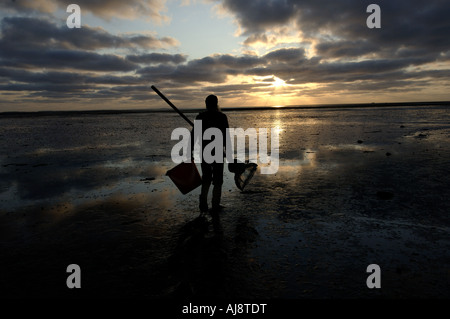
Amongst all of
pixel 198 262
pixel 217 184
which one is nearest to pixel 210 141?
pixel 217 184

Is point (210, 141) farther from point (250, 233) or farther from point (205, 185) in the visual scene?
point (250, 233)

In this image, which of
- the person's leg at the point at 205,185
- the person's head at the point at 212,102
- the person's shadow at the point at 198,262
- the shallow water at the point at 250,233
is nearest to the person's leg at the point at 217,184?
the person's leg at the point at 205,185

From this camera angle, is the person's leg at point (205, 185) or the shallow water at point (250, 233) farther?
the person's leg at point (205, 185)

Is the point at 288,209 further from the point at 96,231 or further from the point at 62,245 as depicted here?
the point at 62,245

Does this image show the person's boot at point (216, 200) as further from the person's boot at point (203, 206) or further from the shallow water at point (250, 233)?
the shallow water at point (250, 233)

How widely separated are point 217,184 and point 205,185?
0.26 metres

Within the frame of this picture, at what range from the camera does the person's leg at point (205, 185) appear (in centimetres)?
600

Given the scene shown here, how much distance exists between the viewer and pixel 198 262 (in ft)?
12.9

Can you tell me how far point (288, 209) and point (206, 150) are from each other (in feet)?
6.83

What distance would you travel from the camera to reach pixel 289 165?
10586 mm

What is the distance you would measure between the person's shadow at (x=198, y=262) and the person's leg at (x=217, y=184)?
26.8 inches

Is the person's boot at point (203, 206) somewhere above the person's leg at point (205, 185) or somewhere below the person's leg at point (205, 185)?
below

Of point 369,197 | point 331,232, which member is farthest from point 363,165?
point 331,232

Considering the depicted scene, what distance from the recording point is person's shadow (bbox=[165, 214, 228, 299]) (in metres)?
3.31
